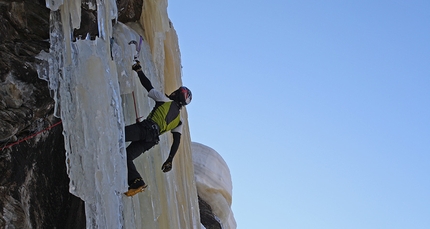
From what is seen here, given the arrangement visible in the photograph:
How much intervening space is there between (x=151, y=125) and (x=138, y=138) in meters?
0.18

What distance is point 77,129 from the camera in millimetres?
5250

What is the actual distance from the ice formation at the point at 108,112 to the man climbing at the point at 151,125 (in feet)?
0.84

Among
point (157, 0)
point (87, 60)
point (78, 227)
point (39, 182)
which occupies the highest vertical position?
point (157, 0)

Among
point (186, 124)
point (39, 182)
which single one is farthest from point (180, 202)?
point (39, 182)

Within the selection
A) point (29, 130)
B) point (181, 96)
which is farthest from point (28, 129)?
point (181, 96)

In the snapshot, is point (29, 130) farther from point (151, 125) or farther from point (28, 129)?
point (151, 125)

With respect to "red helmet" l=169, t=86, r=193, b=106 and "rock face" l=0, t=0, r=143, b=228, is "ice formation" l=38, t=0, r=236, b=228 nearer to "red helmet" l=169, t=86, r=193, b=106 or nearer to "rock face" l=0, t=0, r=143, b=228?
"rock face" l=0, t=0, r=143, b=228

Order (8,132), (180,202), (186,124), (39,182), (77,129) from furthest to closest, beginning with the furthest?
(186,124) < (180,202) < (39,182) < (8,132) < (77,129)

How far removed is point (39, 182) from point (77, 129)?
1.39 metres

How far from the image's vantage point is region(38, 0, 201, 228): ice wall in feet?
16.8

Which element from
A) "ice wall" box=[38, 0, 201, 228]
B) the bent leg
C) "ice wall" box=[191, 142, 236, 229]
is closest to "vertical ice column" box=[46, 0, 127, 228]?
"ice wall" box=[38, 0, 201, 228]

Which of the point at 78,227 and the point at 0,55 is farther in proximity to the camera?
the point at 78,227

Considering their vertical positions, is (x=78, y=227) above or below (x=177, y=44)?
below

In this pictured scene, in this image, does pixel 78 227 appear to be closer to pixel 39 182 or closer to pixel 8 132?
pixel 39 182
